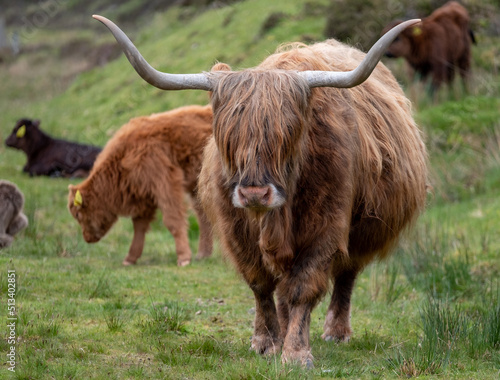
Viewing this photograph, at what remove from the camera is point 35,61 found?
100ft

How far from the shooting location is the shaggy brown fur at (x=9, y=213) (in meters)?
7.66

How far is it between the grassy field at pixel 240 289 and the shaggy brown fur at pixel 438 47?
0.41 metres

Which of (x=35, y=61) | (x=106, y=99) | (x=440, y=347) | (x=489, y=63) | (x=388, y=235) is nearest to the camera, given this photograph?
(x=440, y=347)

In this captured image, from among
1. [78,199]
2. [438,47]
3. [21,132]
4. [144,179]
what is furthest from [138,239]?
[438,47]

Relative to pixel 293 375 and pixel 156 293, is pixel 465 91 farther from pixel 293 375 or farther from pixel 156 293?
pixel 293 375

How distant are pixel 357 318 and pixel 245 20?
50.0 ft

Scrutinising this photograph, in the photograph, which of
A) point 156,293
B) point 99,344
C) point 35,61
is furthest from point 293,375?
point 35,61

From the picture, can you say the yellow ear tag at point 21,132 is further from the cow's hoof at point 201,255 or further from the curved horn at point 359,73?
the curved horn at point 359,73

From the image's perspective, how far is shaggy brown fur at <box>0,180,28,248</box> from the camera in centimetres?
766

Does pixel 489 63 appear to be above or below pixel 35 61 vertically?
below

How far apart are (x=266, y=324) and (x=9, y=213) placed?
13.3ft

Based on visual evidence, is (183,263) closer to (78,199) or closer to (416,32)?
(78,199)

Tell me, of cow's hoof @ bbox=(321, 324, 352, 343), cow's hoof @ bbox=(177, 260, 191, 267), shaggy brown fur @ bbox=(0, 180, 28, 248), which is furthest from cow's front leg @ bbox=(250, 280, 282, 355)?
shaggy brown fur @ bbox=(0, 180, 28, 248)

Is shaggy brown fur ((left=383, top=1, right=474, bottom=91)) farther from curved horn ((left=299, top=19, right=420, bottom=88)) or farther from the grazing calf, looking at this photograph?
curved horn ((left=299, top=19, right=420, bottom=88))
